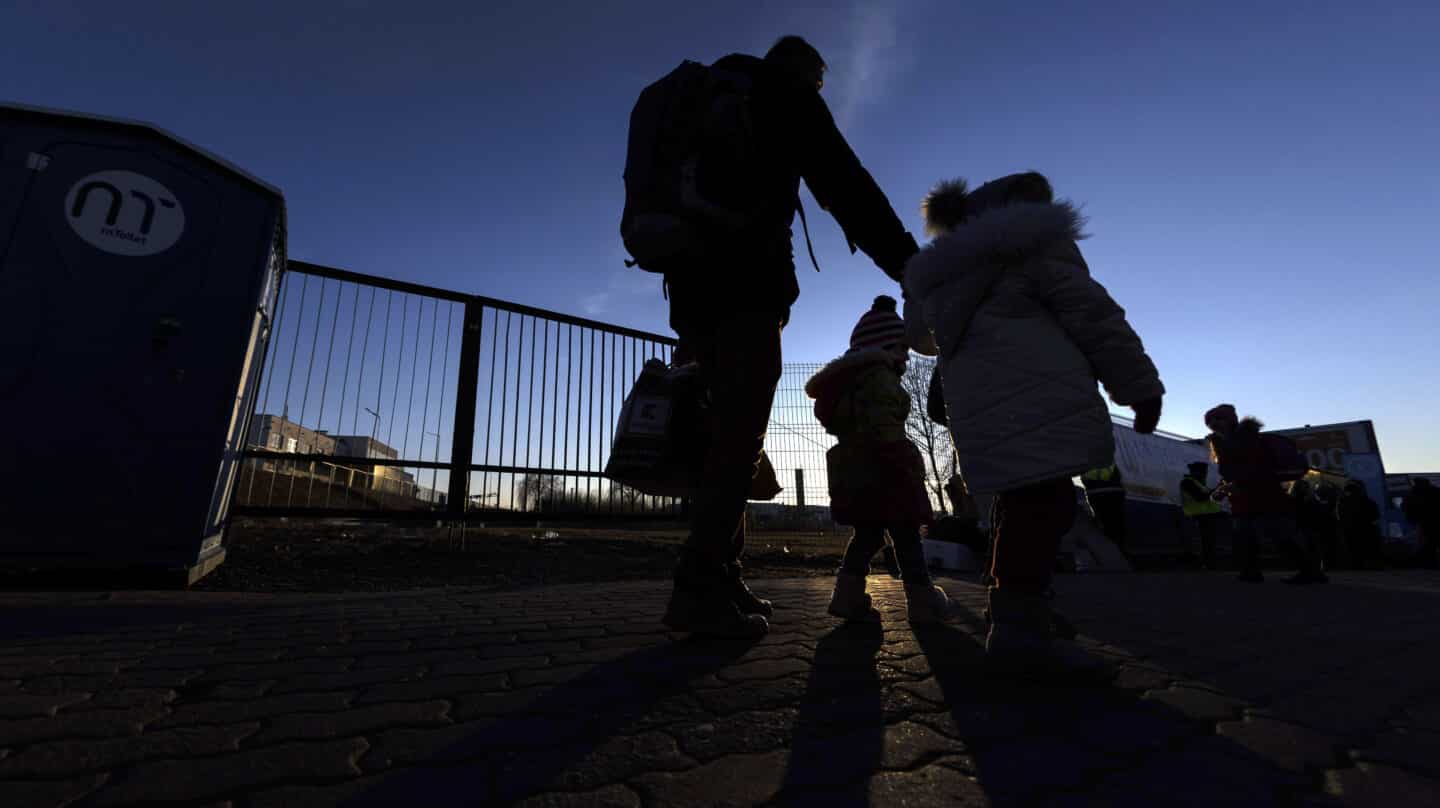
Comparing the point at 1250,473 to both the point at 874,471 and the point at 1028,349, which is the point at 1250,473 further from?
the point at 1028,349

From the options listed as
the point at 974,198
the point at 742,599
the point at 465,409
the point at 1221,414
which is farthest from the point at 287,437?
the point at 1221,414

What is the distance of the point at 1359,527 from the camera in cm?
1006

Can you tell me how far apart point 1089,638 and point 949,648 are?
0.67 m

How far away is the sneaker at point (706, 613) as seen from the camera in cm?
193

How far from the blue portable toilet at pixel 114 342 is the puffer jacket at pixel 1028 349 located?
417 cm

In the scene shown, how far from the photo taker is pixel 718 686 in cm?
146

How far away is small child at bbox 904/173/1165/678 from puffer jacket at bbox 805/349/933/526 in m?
0.55

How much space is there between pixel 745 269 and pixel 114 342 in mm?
3855

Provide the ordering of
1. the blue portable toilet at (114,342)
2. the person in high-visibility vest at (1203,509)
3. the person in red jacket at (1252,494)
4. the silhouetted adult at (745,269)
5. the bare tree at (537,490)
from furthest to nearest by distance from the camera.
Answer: the person in high-visibility vest at (1203,509), the bare tree at (537,490), the person in red jacket at (1252,494), the blue portable toilet at (114,342), the silhouetted adult at (745,269)

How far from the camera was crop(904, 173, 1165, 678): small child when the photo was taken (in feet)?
5.52

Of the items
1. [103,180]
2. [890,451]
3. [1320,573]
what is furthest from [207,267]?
[1320,573]

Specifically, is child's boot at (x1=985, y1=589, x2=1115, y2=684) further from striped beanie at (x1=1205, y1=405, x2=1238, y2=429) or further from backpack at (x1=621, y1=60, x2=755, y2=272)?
striped beanie at (x1=1205, y1=405, x2=1238, y2=429)

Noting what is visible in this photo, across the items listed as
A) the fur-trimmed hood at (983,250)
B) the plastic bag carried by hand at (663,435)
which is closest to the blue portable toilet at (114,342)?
the plastic bag carried by hand at (663,435)

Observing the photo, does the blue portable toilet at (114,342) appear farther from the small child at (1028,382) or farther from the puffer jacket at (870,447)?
the small child at (1028,382)
